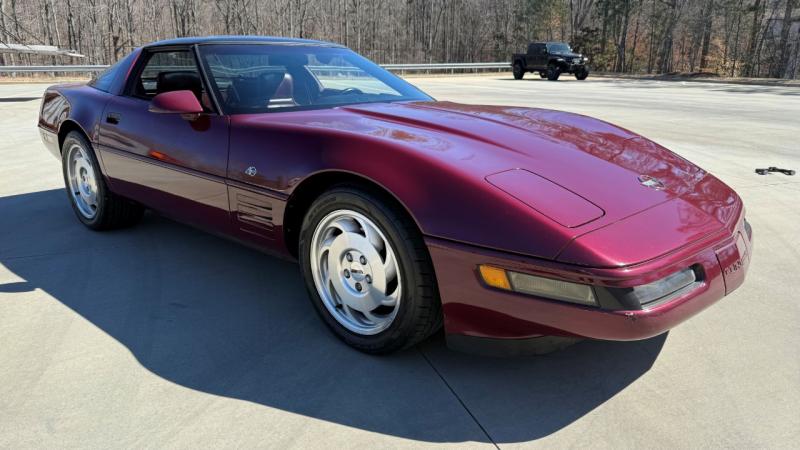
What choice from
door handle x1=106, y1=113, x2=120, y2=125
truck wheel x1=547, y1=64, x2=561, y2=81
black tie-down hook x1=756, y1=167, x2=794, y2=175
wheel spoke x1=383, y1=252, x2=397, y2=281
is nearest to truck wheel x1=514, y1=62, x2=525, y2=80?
truck wheel x1=547, y1=64, x2=561, y2=81

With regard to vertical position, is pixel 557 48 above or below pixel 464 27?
below

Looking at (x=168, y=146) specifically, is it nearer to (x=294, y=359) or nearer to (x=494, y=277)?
(x=294, y=359)

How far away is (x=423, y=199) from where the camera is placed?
2.00 meters

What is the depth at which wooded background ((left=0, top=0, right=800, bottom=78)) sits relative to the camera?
2556 cm

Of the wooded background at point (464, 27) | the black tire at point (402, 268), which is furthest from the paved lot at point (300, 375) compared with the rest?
the wooded background at point (464, 27)

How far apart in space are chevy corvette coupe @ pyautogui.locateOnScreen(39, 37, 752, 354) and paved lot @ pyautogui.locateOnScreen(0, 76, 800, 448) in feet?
0.72

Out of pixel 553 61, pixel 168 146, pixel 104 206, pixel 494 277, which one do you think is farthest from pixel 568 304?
pixel 553 61

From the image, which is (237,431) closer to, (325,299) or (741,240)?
(325,299)

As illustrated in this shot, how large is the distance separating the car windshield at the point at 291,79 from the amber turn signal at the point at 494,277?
1541mm

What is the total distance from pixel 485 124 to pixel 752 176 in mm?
4141

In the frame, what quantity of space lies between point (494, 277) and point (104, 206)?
3.05 metres

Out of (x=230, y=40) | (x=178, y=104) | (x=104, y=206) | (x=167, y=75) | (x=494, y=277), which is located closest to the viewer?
(x=494, y=277)

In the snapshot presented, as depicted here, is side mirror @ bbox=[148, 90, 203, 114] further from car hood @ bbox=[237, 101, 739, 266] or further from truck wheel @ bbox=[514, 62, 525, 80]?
truck wheel @ bbox=[514, 62, 525, 80]

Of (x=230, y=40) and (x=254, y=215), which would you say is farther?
(x=230, y=40)
